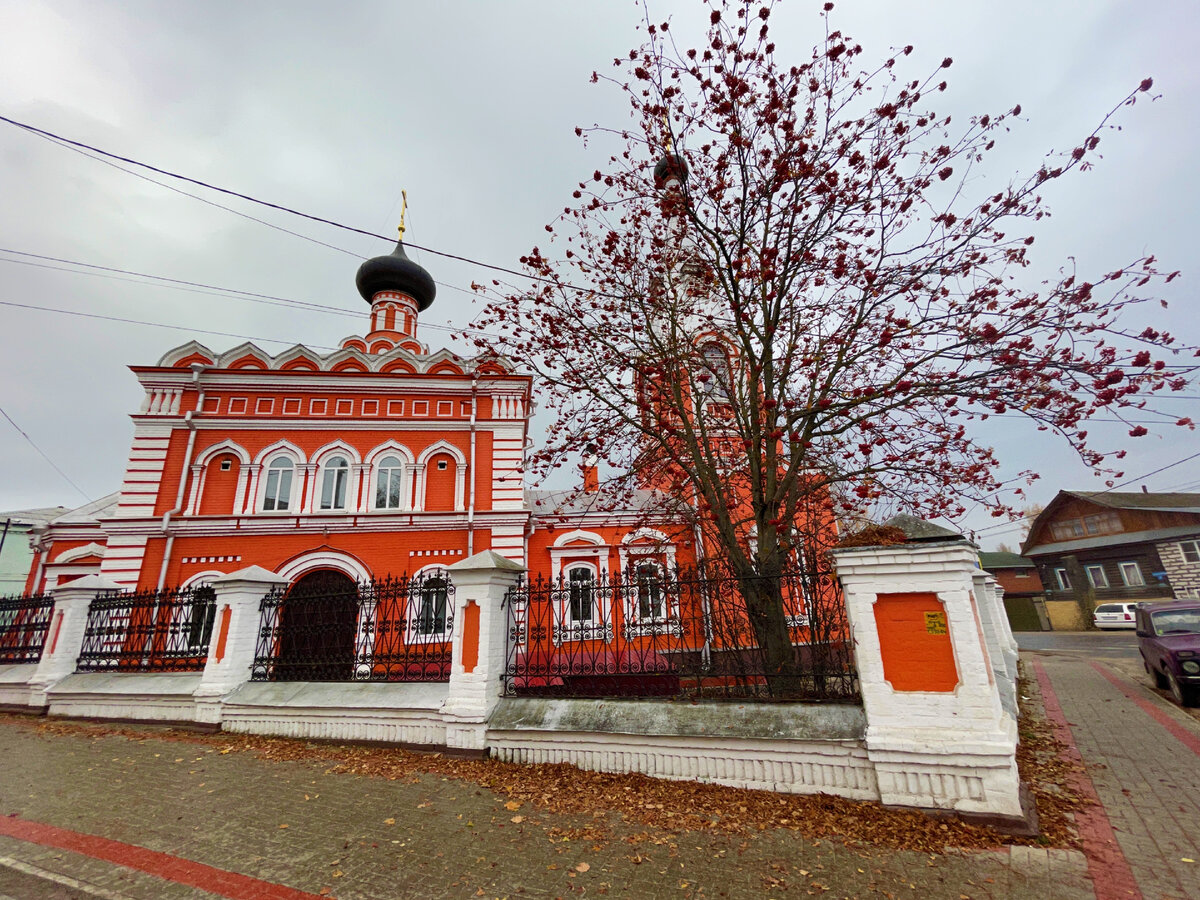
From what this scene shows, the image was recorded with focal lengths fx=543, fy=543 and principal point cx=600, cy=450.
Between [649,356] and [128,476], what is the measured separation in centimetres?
1429

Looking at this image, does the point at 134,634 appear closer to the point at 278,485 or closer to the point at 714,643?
the point at 278,485

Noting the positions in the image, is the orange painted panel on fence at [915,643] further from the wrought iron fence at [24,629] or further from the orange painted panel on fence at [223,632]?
the wrought iron fence at [24,629]

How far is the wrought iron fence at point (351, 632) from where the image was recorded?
6.82 metres

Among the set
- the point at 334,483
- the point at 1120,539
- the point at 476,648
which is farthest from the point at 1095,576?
the point at 334,483

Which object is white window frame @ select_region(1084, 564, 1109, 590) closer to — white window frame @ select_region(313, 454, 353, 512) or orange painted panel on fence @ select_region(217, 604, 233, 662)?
white window frame @ select_region(313, 454, 353, 512)

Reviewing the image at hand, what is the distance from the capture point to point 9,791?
5445 mm

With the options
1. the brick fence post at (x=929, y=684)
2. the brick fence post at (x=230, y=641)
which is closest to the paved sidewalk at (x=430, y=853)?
the brick fence post at (x=929, y=684)

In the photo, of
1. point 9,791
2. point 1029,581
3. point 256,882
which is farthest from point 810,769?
point 1029,581

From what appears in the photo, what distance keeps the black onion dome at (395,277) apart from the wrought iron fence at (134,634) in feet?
46.5

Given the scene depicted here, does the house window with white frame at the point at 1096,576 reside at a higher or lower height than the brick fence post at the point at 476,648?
higher

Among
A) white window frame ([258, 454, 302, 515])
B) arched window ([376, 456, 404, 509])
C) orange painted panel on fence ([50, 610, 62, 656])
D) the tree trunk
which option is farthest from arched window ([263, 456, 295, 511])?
the tree trunk

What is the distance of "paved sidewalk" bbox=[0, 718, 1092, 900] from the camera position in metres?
3.38

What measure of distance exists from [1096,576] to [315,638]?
36.6 meters

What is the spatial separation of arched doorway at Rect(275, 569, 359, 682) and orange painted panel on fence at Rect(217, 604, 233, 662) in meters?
0.69
